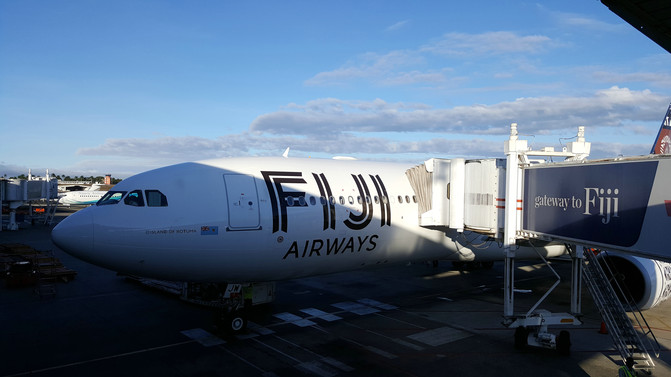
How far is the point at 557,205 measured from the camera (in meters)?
11.6

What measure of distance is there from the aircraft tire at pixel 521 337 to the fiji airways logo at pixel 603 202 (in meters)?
4.23

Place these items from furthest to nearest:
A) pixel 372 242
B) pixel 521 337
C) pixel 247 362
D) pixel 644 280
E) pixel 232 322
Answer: pixel 644 280, pixel 372 242, pixel 232 322, pixel 521 337, pixel 247 362

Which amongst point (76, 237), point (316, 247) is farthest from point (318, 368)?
point (76, 237)

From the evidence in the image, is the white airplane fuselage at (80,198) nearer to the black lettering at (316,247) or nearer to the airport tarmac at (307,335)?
the airport tarmac at (307,335)

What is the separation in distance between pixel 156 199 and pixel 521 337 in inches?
422

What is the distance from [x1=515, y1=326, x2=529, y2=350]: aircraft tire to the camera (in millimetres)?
13164

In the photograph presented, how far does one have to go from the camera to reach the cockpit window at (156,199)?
11.9 meters

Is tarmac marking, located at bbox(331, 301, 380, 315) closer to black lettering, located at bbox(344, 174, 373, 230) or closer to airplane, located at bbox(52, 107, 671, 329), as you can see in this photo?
airplane, located at bbox(52, 107, 671, 329)

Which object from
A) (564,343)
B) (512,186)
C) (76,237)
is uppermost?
(512,186)

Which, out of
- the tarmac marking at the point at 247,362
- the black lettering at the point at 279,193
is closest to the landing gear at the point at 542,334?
the tarmac marking at the point at 247,362

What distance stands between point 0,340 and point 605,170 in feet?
55.4

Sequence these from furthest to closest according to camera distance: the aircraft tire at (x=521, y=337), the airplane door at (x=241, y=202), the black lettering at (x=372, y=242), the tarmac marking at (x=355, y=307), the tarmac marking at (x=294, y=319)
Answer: the tarmac marking at (x=355, y=307) → the tarmac marking at (x=294, y=319) → the black lettering at (x=372, y=242) → the aircraft tire at (x=521, y=337) → the airplane door at (x=241, y=202)

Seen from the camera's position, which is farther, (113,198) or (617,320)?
(617,320)

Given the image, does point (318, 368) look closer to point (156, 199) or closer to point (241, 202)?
point (241, 202)
